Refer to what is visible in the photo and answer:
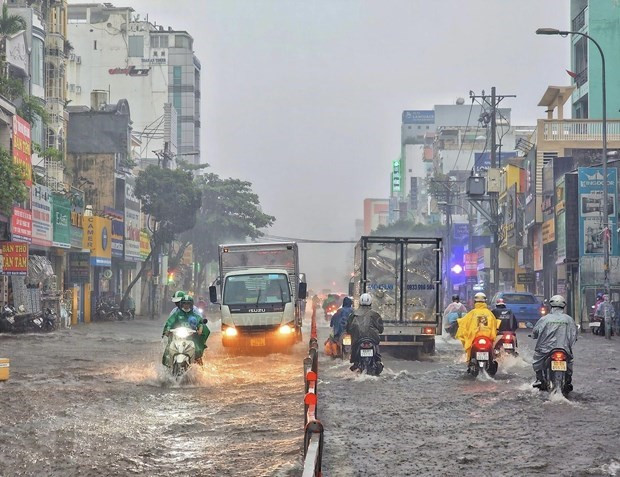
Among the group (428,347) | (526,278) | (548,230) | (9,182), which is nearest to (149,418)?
(428,347)

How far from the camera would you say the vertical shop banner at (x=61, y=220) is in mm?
50125

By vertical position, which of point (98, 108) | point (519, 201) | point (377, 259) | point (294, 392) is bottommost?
point (294, 392)

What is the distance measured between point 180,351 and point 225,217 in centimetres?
7421

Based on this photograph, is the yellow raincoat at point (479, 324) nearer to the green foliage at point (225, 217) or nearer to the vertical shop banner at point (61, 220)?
the vertical shop banner at point (61, 220)

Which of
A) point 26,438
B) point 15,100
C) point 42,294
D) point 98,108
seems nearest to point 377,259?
point 26,438

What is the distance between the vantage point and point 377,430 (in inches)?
553

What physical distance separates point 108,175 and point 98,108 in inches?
427

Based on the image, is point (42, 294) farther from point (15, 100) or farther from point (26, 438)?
point (26, 438)

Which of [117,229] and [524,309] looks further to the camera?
[117,229]

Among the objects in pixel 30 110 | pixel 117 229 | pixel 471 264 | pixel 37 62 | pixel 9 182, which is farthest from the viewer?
pixel 471 264

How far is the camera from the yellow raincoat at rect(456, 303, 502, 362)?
67.8 feet

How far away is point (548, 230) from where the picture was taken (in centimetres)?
6091

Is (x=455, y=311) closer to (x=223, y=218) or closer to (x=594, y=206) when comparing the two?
(x=594, y=206)

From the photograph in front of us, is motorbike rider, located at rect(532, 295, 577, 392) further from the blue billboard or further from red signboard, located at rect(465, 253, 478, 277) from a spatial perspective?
the blue billboard
